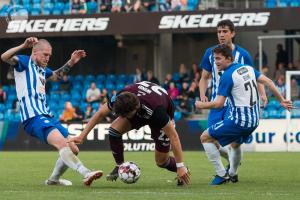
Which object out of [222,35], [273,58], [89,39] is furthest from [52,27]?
[222,35]

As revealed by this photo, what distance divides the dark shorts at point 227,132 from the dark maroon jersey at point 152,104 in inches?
34.1

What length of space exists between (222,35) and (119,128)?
228 cm

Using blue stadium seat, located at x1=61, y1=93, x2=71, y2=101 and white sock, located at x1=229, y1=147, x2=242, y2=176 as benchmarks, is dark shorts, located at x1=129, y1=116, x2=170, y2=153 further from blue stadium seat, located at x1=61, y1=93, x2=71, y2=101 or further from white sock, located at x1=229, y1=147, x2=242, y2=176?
blue stadium seat, located at x1=61, y1=93, x2=71, y2=101

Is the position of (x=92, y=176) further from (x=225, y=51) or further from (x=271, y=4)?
(x=271, y=4)

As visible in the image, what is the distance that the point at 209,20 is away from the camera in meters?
28.5

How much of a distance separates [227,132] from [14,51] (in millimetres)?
3269

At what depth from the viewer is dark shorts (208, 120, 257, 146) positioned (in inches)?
465

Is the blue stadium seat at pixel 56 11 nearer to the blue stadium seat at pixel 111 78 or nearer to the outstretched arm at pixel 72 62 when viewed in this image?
the blue stadium seat at pixel 111 78

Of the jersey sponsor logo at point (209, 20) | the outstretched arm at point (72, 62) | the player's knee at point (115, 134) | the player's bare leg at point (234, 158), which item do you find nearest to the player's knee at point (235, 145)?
the player's bare leg at point (234, 158)

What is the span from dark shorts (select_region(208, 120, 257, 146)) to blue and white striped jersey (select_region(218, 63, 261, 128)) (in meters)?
0.07

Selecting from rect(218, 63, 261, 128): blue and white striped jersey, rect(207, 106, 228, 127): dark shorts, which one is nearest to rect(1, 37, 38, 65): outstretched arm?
rect(218, 63, 261, 128): blue and white striped jersey

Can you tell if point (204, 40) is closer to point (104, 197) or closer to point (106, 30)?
point (106, 30)

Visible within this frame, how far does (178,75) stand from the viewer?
102ft

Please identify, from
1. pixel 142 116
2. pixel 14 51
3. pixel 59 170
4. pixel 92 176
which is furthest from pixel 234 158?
pixel 14 51
